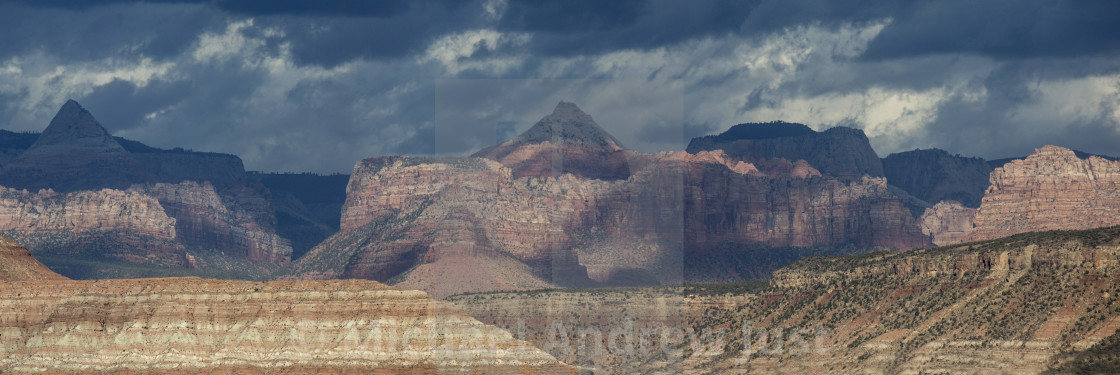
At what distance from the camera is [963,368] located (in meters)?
191

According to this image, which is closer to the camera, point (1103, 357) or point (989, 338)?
point (1103, 357)

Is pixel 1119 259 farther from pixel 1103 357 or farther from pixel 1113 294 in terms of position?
pixel 1103 357

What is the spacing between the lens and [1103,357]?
178 m

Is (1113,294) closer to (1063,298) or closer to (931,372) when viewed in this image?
(1063,298)

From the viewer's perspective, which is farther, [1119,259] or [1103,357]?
[1119,259]

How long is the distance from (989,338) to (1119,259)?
15.6 metres

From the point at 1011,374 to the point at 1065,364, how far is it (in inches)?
213

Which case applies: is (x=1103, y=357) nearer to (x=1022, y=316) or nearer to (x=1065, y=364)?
(x=1065, y=364)

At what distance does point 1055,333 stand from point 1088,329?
3383mm

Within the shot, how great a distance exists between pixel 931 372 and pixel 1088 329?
15.6 m

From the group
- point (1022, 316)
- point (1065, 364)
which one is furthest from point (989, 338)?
point (1065, 364)

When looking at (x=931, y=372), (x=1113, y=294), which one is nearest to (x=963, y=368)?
(x=931, y=372)

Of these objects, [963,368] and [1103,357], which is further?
[963,368]

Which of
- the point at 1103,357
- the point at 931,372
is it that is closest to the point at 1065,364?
the point at 1103,357
